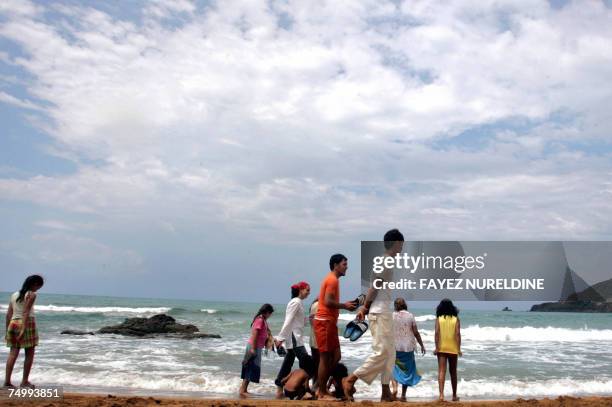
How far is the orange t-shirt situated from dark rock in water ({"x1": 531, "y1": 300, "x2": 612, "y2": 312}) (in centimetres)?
5416

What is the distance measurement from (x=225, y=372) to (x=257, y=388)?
2257mm

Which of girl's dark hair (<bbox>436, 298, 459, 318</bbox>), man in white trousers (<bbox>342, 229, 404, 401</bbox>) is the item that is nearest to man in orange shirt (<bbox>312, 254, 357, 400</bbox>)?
man in white trousers (<bbox>342, 229, 404, 401</bbox>)

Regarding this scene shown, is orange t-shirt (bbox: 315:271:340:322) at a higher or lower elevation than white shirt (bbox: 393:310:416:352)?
higher

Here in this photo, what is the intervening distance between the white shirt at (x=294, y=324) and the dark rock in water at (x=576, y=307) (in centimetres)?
5347

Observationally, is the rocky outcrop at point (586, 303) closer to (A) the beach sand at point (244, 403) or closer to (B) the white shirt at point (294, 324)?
(A) the beach sand at point (244, 403)

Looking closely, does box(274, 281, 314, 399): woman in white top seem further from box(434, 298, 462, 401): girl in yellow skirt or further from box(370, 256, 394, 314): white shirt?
box(434, 298, 462, 401): girl in yellow skirt

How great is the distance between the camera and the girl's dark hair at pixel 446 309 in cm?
799

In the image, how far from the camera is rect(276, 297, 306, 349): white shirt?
7.17 metres

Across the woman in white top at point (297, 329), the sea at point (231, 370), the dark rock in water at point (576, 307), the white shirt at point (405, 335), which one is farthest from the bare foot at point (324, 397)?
the dark rock in water at point (576, 307)

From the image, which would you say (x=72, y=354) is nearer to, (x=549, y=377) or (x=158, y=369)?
(x=158, y=369)

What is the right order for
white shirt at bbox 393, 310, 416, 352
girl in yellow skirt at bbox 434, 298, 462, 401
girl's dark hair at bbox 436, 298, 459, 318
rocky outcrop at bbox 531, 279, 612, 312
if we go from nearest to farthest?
1. girl in yellow skirt at bbox 434, 298, 462, 401
2. girl's dark hair at bbox 436, 298, 459, 318
3. white shirt at bbox 393, 310, 416, 352
4. rocky outcrop at bbox 531, 279, 612, 312

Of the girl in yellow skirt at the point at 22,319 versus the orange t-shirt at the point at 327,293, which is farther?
the girl in yellow skirt at the point at 22,319

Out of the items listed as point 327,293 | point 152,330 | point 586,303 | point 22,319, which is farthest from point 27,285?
point 586,303

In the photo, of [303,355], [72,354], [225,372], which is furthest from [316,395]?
[72,354]
